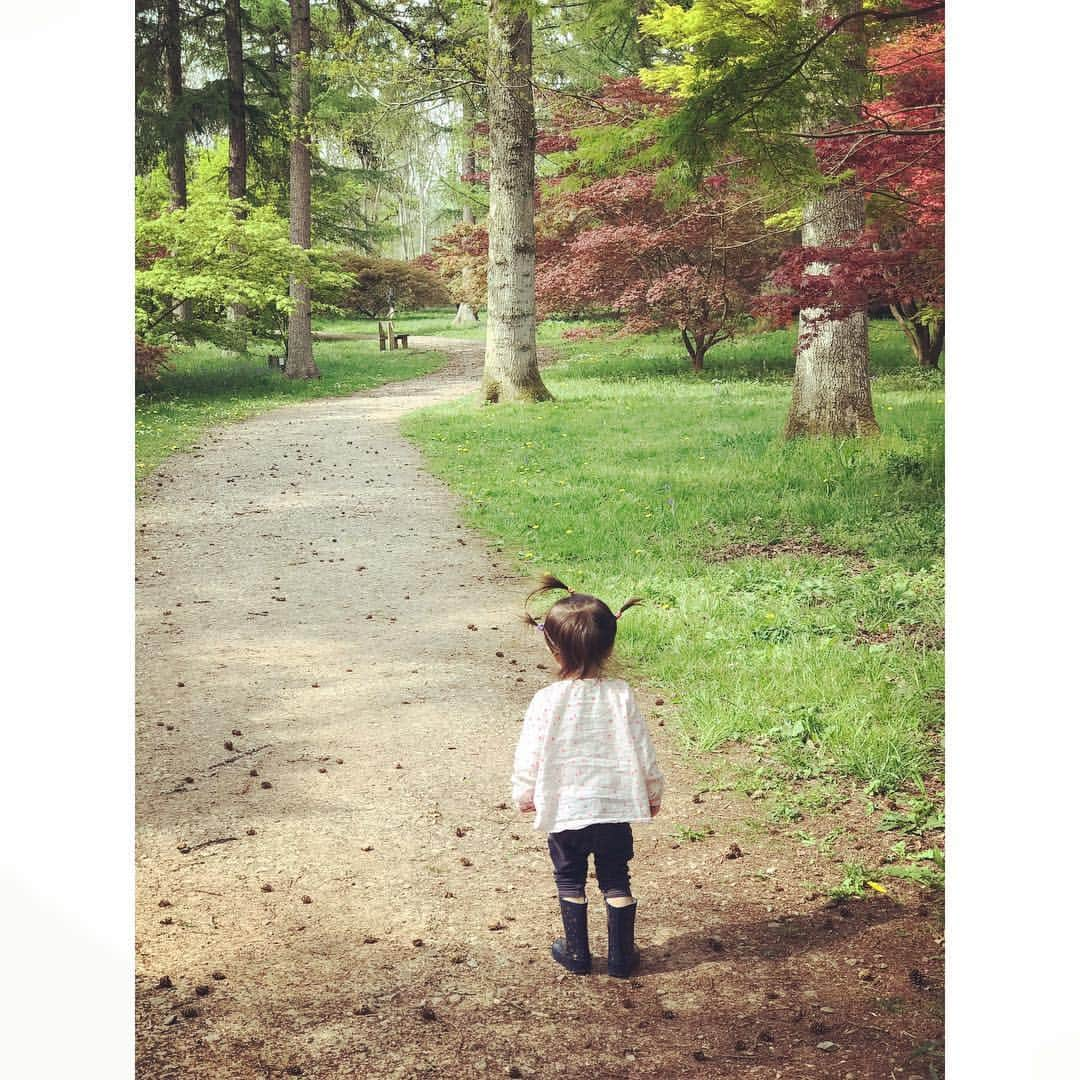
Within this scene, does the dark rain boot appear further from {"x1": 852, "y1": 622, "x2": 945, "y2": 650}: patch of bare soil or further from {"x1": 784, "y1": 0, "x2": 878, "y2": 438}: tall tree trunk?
{"x1": 784, "y1": 0, "x2": 878, "y2": 438}: tall tree trunk

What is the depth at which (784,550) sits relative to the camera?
464 centimetres

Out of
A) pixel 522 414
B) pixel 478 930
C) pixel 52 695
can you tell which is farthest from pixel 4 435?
pixel 522 414

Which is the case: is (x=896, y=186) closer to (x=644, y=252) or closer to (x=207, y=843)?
(x=207, y=843)

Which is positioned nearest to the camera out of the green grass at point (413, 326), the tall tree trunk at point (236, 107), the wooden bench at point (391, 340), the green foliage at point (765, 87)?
the green foliage at point (765, 87)

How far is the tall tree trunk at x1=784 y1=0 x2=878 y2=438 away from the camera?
5895 mm

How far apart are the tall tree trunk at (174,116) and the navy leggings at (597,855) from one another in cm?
598

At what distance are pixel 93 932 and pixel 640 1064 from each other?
3.71ft

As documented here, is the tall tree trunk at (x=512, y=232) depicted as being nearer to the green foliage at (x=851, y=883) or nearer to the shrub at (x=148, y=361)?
the shrub at (x=148, y=361)

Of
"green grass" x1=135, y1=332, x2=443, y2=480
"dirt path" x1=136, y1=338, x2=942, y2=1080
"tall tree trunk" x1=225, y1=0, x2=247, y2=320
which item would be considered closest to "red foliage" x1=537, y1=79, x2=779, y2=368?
"tall tree trunk" x1=225, y1=0, x2=247, y2=320

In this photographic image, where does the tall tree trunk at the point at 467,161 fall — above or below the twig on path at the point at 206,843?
above

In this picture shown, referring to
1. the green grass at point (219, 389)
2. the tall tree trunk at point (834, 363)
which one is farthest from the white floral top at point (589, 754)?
the green grass at point (219, 389)

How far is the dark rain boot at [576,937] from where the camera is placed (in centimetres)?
204

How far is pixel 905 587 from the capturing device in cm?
400

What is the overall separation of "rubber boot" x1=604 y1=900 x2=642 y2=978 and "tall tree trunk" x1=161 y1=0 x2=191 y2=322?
609 cm
